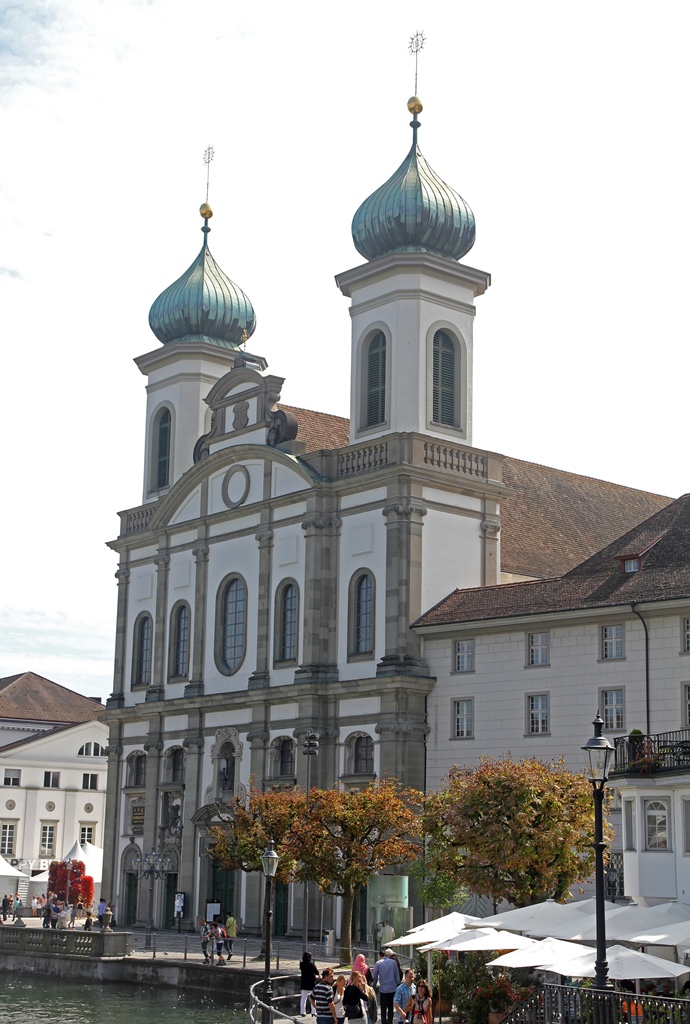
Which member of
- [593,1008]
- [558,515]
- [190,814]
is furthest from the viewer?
[558,515]

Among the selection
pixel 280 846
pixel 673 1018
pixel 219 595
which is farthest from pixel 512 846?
pixel 219 595

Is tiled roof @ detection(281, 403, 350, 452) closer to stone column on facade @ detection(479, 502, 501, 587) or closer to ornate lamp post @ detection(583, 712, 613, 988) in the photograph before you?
stone column on facade @ detection(479, 502, 501, 587)

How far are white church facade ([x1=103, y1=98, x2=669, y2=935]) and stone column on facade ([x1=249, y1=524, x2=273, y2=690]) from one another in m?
0.06

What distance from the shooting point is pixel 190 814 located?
205 ft

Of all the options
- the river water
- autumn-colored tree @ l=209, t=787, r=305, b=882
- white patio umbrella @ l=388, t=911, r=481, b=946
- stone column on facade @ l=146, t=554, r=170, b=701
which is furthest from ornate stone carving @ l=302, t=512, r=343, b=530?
white patio umbrella @ l=388, t=911, r=481, b=946

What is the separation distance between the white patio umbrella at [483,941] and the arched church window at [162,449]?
41590 mm

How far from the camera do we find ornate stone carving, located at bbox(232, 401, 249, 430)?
2517 inches

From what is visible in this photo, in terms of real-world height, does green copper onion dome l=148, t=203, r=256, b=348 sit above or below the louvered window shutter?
above

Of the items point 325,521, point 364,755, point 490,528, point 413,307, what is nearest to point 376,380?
point 413,307

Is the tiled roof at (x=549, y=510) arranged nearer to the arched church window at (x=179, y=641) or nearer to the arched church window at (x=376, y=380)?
the arched church window at (x=376, y=380)

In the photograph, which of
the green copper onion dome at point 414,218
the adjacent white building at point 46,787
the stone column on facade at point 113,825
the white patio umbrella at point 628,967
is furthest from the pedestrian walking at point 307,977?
the adjacent white building at point 46,787

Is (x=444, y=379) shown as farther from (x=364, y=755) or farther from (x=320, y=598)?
(x=364, y=755)

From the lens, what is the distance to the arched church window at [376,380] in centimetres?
5956

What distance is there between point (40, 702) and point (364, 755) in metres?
53.3
